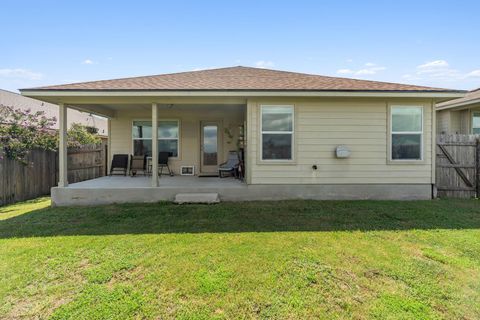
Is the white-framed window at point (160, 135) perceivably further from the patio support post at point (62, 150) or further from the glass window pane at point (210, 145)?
the patio support post at point (62, 150)

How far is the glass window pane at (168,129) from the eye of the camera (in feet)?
30.0

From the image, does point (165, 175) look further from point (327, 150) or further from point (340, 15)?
point (340, 15)

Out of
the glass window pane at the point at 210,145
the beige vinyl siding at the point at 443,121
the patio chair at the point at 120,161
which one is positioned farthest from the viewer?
the beige vinyl siding at the point at 443,121

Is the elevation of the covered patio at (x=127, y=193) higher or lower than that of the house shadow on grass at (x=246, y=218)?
higher

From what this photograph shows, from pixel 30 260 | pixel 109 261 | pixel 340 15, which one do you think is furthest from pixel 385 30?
pixel 30 260

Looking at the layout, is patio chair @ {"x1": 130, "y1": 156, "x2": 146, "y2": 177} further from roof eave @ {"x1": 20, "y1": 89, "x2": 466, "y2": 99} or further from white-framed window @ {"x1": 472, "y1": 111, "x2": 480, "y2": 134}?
white-framed window @ {"x1": 472, "y1": 111, "x2": 480, "y2": 134}

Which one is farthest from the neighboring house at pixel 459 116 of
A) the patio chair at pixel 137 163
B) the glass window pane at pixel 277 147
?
the patio chair at pixel 137 163

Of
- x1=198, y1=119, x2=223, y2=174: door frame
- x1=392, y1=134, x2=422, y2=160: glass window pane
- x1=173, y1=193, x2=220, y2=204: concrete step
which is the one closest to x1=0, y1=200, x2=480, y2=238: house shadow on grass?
x1=173, y1=193, x2=220, y2=204: concrete step

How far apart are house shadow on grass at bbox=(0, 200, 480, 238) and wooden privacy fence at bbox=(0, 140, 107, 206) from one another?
86.2 inches

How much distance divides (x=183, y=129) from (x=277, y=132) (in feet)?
12.8

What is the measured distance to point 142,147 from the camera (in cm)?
922

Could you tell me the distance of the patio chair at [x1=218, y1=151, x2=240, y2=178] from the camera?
8.33 metres

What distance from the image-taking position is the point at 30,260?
333cm

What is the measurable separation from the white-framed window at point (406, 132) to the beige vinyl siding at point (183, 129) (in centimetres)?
460
